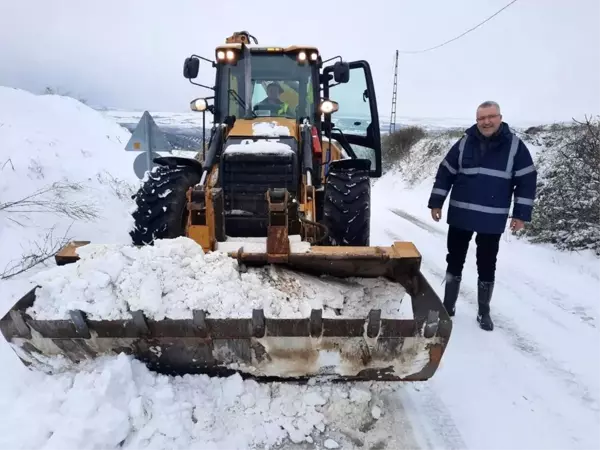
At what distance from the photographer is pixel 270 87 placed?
489 centimetres

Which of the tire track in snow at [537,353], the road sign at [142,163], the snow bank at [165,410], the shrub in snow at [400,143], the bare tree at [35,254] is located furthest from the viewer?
the shrub in snow at [400,143]

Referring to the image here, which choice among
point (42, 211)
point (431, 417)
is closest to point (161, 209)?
point (42, 211)

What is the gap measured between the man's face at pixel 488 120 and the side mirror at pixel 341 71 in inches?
64.7

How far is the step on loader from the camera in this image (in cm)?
244

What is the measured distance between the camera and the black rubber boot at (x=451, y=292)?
4.12 meters

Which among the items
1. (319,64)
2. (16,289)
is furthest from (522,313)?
(16,289)

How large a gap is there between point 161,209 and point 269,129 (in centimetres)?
123

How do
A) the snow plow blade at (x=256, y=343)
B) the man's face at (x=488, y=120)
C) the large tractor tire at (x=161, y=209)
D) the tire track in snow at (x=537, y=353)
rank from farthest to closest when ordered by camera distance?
the large tractor tire at (x=161, y=209)
the man's face at (x=488, y=120)
the tire track in snow at (x=537, y=353)
the snow plow blade at (x=256, y=343)

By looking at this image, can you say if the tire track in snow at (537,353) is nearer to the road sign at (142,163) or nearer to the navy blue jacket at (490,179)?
the navy blue jacket at (490,179)

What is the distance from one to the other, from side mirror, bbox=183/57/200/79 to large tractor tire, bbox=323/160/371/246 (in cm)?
198

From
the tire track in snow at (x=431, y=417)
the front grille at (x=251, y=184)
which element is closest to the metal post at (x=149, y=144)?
the front grille at (x=251, y=184)

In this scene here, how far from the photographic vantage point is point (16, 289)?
386 cm

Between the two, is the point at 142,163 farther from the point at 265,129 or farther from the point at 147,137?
the point at 265,129

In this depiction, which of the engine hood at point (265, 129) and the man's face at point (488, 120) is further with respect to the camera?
the engine hood at point (265, 129)
